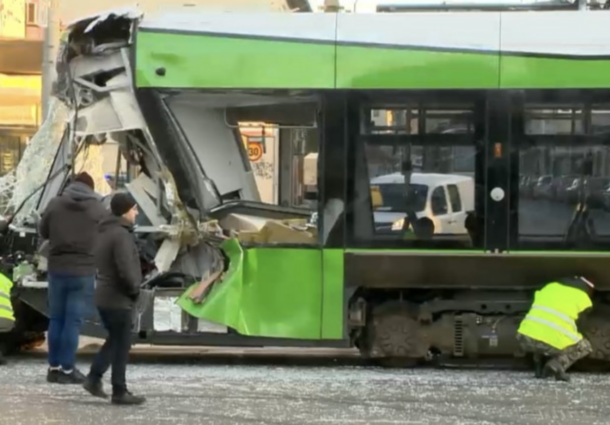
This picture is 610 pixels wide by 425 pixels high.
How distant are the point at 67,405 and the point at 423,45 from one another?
4.05 metres

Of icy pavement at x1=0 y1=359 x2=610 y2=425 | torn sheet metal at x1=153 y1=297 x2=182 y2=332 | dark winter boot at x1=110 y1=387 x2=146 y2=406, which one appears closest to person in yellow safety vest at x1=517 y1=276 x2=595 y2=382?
icy pavement at x1=0 y1=359 x2=610 y2=425

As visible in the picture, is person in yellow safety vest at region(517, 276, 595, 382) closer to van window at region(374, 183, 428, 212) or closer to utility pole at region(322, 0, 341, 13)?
van window at region(374, 183, 428, 212)

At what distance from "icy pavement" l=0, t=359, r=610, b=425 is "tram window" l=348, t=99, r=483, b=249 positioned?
1194 millimetres

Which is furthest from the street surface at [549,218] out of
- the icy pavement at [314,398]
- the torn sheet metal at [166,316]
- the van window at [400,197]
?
the torn sheet metal at [166,316]

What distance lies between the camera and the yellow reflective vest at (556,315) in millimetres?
8398

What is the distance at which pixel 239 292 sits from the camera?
8914mm

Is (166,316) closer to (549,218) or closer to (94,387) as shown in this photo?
(94,387)

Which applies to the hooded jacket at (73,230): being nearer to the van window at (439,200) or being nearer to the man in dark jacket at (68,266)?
the man in dark jacket at (68,266)

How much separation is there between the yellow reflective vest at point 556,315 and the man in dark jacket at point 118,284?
126 inches

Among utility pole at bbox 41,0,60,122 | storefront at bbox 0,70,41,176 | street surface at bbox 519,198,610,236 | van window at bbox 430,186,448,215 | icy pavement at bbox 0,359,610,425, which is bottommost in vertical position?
icy pavement at bbox 0,359,610,425

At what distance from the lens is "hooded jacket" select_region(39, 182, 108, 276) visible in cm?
825

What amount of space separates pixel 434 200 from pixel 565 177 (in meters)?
1.09

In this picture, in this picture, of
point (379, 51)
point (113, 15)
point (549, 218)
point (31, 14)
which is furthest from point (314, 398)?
point (31, 14)

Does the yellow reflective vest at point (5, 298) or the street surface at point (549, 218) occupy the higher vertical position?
the street surface at point (549, 218)
